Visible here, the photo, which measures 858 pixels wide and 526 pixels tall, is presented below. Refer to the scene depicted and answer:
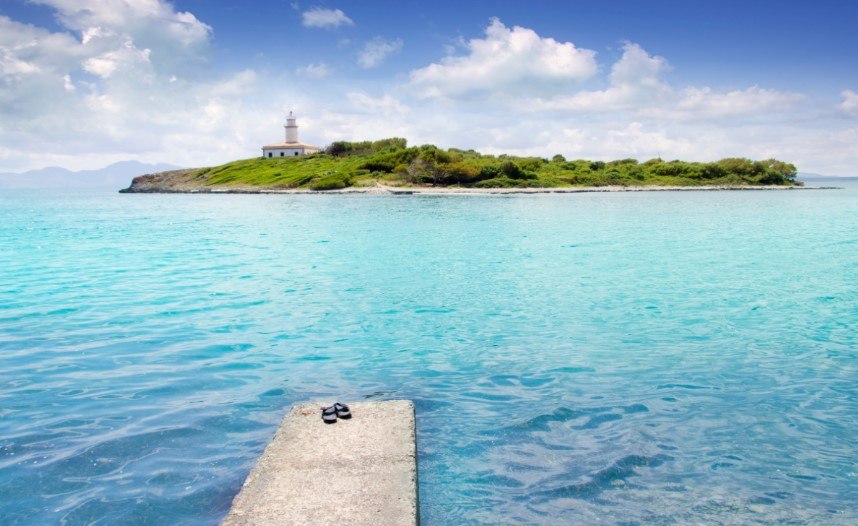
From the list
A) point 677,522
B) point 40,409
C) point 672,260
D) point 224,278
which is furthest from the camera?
point 672,260

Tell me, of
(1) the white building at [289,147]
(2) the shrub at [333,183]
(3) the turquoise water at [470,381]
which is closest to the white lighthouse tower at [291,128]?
(1) the white building at [289,147]

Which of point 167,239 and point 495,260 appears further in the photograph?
point 167,239

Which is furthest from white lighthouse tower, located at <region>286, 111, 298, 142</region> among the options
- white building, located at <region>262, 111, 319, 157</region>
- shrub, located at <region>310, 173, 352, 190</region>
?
shrub, located at <region>310, 173, 352, 190</region>

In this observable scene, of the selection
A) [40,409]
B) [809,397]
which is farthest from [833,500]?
[40,409]

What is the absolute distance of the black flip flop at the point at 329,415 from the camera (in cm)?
593

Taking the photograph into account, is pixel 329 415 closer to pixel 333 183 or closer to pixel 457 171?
pixel 457 171

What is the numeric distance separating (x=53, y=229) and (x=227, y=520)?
132ft

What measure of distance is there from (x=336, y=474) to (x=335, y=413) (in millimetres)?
1262

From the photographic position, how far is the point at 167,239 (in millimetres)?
30406

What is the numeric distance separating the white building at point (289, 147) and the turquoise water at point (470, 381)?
407 feet

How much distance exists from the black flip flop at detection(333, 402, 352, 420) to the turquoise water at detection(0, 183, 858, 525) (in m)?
0.82

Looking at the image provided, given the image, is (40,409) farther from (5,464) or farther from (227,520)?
(227,520)

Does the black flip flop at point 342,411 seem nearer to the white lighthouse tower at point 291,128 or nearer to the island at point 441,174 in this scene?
the island at point 441,174

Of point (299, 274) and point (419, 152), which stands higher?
point (419, 152)
